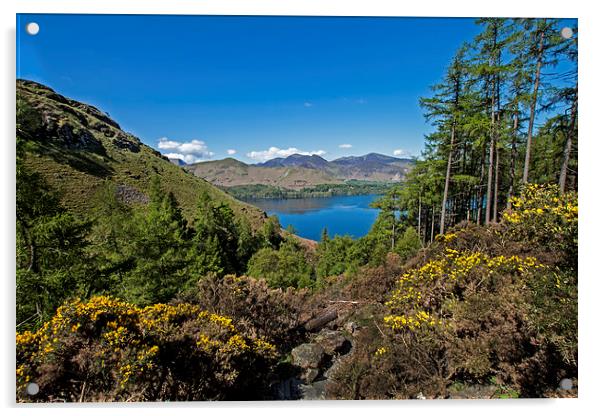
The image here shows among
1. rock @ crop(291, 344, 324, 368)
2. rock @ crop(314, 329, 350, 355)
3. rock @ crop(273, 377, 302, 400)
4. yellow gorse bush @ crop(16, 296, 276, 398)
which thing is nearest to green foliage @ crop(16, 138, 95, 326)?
yellow gorse bush @ crop(16, 296, 276, 398)

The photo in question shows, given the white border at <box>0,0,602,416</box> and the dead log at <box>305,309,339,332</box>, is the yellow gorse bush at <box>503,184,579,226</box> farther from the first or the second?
the dead log at <box>305,309,339,332</box>

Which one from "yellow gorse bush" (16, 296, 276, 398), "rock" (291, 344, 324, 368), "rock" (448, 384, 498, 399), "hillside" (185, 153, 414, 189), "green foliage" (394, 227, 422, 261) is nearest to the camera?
"yellow gorse bush" (16, 296, 276, 398)

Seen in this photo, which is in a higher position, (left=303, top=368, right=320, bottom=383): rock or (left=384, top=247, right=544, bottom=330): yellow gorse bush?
(left=384, top=247, right=544, bottom=330): yellow gorse bush

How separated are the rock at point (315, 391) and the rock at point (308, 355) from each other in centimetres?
27

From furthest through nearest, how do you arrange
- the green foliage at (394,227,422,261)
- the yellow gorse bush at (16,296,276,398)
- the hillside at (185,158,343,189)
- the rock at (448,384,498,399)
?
1. the hillside at (185,158,343,189)
2. the green foliage at (394,227,422,261)
3. the rock at (448,384,498,399)
4. the yellow gorse bush at (16,296,276,398)

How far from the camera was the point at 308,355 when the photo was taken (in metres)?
3.82

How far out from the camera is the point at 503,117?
5.97m

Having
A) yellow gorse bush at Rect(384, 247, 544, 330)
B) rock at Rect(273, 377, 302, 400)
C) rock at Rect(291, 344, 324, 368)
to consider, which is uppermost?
yellow gorse bush at Rect(384, 247, 544, 330)

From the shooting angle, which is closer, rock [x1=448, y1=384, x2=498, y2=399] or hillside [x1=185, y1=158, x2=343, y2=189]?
rock [x1=448, y1=384, x2=498, y2=399]

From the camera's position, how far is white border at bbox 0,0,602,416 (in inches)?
119

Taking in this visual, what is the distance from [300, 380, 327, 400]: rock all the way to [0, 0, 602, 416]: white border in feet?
0.38

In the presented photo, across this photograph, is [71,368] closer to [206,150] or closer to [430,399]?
[206,150]

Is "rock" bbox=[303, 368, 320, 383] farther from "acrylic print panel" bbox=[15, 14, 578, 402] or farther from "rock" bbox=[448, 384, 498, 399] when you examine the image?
"rock" bbox=[448, 384, 498, 399]

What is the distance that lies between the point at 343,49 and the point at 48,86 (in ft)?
11.5
